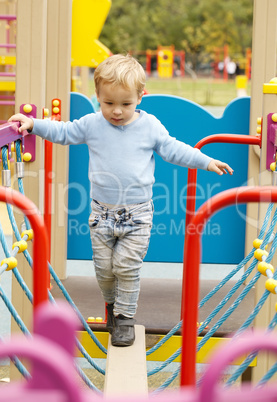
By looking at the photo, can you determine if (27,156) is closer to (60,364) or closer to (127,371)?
(127,371)

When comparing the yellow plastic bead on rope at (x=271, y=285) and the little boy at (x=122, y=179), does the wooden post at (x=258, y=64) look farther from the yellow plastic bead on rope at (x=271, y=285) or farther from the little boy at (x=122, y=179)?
the yellow plastic bead on rope at (x=271, y=285)

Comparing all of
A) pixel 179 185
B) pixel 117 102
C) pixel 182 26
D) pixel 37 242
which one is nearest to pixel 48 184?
pixel 179 185

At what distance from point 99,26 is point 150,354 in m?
3.36

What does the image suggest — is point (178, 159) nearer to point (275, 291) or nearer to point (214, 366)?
point (275, 291)

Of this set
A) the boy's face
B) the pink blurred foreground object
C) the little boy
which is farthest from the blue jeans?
the pink blurred foreground object

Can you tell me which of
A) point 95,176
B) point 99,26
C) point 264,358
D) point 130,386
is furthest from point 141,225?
point 99,26

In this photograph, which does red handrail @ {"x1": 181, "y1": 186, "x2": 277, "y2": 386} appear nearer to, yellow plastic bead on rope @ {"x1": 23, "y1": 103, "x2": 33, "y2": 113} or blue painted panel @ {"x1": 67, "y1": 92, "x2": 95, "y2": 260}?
yellow plastic bead on rope @ {"x1": 23, "y1": 103, "x2": 33, "y2": 113}

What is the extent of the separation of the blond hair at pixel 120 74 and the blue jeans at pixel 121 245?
45cm

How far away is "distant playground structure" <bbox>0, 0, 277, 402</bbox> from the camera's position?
4.87 ft

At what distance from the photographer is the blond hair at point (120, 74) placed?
7.40ft

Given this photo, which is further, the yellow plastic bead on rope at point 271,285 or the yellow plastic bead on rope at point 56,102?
the yellow plastic bead on rope at point 56,102

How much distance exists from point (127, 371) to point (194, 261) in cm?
86

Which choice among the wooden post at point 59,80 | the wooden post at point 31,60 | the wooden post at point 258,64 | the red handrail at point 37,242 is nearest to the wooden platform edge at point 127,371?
the red handrail at point 37,242

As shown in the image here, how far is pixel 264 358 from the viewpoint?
2.80 metres
